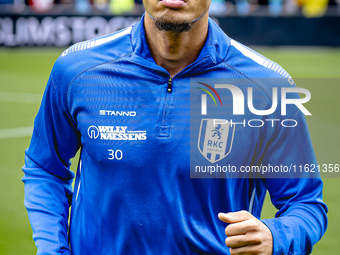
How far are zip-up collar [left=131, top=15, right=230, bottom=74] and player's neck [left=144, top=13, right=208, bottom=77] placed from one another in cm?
4

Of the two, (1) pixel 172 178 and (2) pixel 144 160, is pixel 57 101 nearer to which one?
(2) pixel 144 160

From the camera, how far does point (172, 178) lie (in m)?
1.92

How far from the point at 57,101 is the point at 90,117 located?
0.17m

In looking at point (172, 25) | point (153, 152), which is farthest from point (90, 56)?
point (153, 152)

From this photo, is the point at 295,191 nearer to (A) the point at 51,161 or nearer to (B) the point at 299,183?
(B) the point at 299,183

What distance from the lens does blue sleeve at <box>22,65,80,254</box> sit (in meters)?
2.05

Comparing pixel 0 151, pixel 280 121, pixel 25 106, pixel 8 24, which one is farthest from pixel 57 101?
pixel 8 24

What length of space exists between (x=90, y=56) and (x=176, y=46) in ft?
1.24

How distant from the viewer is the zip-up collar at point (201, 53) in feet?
6.59

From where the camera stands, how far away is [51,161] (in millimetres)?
2137

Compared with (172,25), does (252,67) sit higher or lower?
lower

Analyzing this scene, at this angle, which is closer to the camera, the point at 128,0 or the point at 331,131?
the point at 331,131

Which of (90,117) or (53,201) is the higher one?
(90,117)

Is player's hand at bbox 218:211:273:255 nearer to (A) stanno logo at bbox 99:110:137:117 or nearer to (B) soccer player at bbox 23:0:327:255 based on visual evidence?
(B) soccer player at bbox 23:0:327:255
